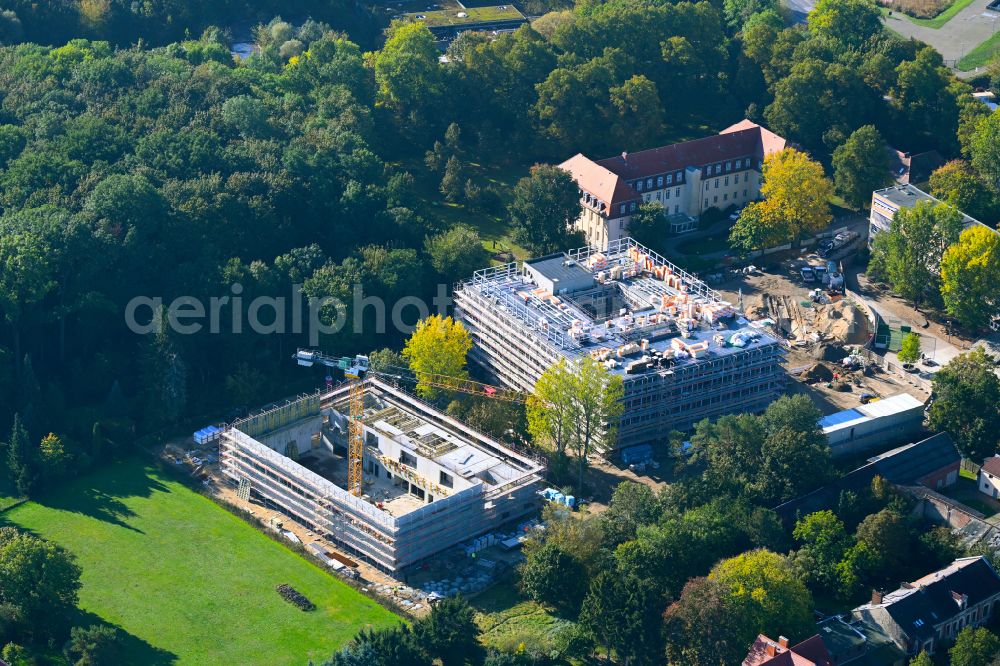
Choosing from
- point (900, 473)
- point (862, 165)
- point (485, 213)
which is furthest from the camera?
point (485, 213)

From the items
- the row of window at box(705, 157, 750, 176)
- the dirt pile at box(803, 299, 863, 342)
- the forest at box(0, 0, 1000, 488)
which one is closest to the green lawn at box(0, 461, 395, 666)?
the forest at box(0, 0, 1000, 488)

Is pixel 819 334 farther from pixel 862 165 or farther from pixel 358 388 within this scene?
pixel 358 388

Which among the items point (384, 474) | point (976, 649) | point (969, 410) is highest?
point (969, 410)

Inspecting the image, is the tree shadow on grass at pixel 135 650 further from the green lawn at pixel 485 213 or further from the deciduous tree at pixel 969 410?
the deciduous tree at pixel 969 410

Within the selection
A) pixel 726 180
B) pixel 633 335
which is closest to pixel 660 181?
pixel 726 180

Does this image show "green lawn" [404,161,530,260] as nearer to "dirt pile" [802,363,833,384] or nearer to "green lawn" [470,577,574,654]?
"dirt pile" [802,363,833,384]

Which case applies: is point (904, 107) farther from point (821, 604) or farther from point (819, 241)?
point (821, 604)

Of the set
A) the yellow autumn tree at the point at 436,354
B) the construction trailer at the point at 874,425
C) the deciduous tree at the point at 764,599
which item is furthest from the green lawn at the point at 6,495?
the construction trailer at the point at 874,425
